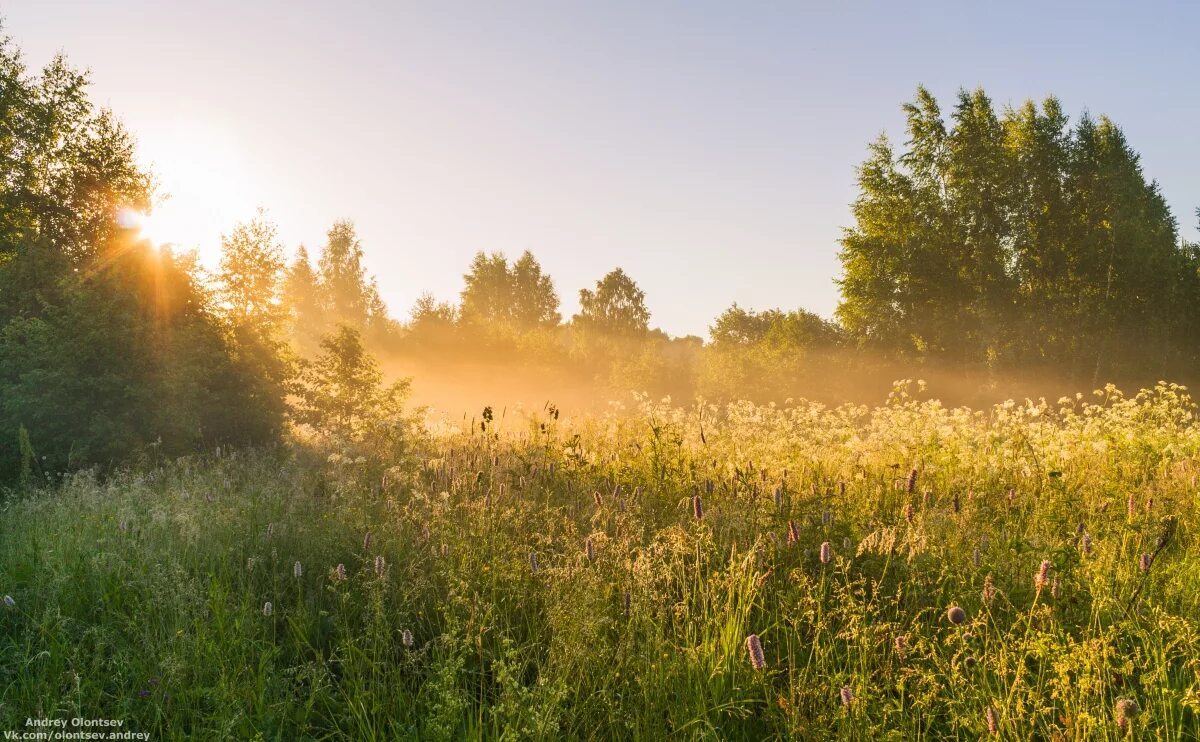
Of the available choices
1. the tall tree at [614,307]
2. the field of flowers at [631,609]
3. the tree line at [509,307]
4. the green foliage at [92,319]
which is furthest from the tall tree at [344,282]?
the field of flowers at [631,609]

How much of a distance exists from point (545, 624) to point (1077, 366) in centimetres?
3496

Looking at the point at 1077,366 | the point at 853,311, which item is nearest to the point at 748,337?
the point at 853,311

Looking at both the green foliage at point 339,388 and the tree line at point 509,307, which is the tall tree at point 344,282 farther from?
the green foliage at point 339,388

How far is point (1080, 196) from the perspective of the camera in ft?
100

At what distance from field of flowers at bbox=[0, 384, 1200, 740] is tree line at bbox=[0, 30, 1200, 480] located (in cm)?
359

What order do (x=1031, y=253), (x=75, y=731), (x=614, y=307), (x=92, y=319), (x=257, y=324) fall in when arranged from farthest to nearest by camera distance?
(x=614, y=307) < (x=1031, y=253) < (x=257, y=324) < (x=92, y=319) < (x=75, y=731)

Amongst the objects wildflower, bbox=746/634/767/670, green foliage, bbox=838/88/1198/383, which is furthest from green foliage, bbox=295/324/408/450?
green foliage, bbox=838/88/1198/383

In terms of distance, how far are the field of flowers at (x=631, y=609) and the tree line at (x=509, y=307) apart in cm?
359

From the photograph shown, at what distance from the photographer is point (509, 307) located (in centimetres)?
6519

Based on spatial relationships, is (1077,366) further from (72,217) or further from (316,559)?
(72,217)

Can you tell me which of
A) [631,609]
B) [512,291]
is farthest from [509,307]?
[631,609]

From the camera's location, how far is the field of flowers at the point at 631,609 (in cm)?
276

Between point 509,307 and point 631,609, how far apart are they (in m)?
63.2

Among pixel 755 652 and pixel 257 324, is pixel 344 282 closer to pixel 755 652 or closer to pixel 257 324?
pixel 257 324
